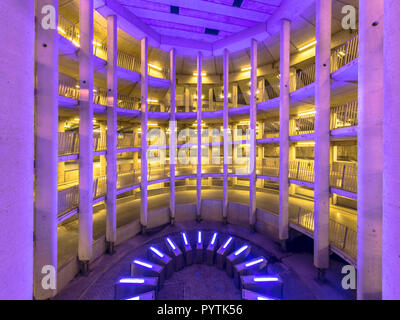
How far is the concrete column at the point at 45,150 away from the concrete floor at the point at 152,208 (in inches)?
36.9

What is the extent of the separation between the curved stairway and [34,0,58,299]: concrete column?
100 inches

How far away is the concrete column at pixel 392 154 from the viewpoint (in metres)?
2.49

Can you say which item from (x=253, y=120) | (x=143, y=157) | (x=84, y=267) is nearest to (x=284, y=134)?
(x=253, y=120)

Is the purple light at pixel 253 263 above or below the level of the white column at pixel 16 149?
below

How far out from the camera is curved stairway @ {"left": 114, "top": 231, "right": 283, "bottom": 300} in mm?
5188

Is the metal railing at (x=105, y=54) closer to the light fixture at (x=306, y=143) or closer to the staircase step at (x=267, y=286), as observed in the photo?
the light fixture at (x=306, y=143)

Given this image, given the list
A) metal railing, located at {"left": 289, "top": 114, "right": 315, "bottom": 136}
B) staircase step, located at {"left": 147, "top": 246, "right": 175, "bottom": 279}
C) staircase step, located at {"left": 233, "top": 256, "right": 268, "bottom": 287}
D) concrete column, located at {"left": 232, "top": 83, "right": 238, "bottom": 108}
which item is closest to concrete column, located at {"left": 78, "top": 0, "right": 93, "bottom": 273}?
staircase step, located at {"left": 147, "top": 246, "right": 175, "bottom": 279}

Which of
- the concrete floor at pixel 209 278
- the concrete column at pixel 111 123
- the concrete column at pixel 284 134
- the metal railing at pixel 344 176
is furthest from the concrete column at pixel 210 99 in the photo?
the concrete floor at pixel 209 278

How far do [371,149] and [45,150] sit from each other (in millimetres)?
9107

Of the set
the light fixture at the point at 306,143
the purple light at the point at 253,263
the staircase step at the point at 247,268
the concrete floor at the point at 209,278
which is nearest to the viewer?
the concrete floor at the point at 209,278

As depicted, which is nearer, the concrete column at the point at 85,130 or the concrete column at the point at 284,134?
the concrete column at the point at 85,130
